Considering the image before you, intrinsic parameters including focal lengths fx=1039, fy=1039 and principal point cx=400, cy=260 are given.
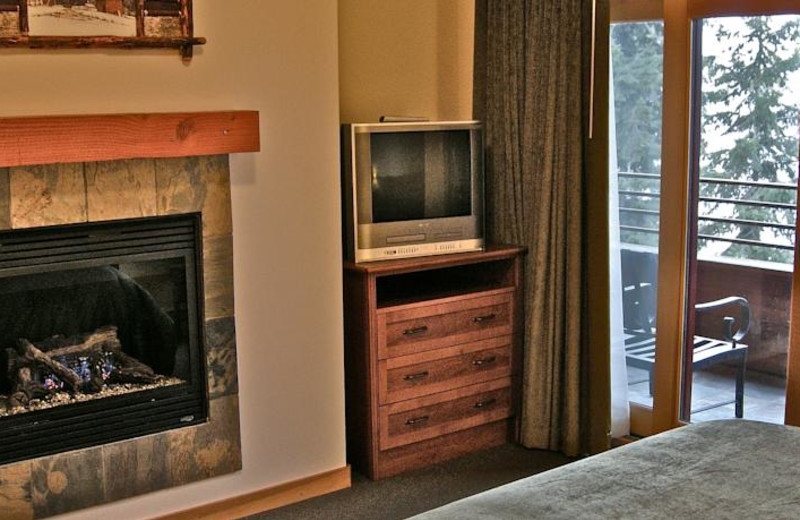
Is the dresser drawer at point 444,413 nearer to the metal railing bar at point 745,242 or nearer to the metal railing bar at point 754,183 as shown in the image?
the metal railing bar at point 745,242

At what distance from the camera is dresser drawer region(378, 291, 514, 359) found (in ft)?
13.0

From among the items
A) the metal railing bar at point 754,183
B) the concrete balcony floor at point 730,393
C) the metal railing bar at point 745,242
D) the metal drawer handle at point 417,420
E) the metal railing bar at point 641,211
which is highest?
the metal railing bar at point 754,183

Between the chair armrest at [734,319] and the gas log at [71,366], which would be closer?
the gas log at [71,366]

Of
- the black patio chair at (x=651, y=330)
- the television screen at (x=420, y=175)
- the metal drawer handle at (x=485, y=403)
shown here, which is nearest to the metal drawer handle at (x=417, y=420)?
the metal drawer handle at (x=485, y=403)

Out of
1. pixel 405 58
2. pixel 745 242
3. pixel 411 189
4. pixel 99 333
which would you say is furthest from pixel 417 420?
pixel 405 58

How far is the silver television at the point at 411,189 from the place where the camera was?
3.98 metres

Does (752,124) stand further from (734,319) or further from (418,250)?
(418,250)

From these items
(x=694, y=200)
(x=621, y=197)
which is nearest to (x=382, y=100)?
(x=621, y=197)

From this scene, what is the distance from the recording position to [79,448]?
11.0ft

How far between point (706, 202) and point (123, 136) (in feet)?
7.07

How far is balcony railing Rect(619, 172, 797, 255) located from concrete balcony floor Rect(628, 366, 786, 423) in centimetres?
50

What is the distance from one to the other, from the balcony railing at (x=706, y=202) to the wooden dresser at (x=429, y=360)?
0.47 meters

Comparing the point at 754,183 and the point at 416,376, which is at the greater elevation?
the point at 754,183

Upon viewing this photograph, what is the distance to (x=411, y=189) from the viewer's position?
4.11 meters
